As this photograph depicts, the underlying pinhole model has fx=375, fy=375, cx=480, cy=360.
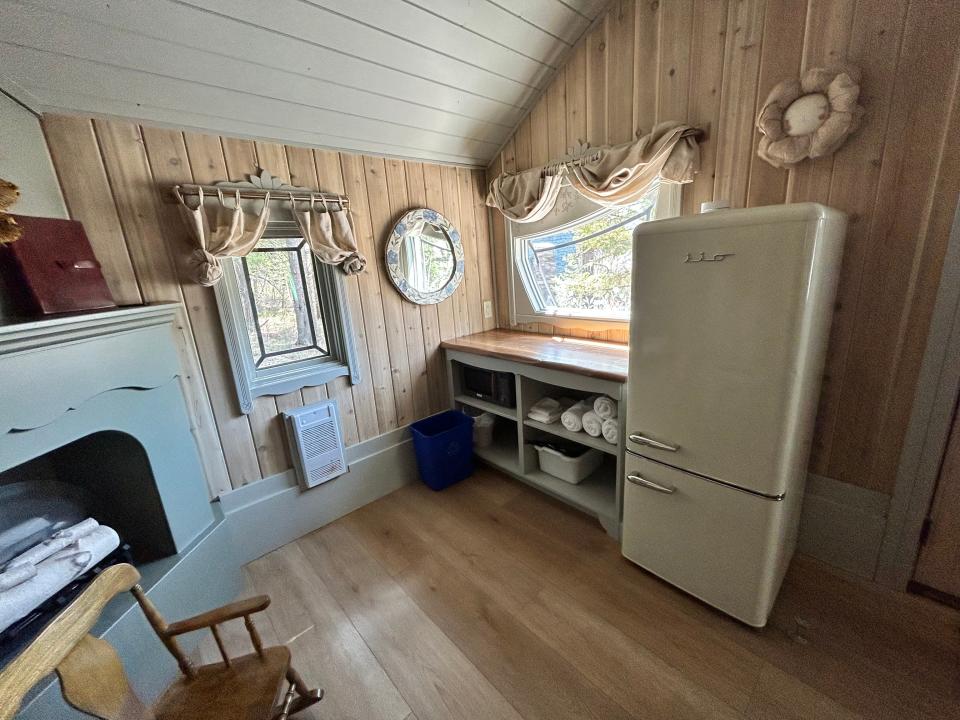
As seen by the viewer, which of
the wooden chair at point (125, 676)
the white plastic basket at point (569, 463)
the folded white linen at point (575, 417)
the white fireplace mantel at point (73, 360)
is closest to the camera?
the wooden chair at point (125, 676)

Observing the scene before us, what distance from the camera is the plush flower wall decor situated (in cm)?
127

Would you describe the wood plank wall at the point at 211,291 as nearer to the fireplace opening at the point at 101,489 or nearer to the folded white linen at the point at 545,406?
the fireplace opening at the point at 101,489

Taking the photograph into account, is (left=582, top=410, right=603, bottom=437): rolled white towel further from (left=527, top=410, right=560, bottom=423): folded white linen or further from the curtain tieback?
the curtain tieback

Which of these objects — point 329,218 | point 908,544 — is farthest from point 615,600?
point 329,218

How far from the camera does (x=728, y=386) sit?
3.99ft

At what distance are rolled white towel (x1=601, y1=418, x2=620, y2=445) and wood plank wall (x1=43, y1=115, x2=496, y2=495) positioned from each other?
4.04ft

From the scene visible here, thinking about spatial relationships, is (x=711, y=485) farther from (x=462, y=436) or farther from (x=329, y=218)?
(x=329, y=218)

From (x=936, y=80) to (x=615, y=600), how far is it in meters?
2.10

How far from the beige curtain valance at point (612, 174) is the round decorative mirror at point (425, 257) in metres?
0.42

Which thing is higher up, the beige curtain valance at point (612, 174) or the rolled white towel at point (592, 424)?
the beige curtain valance at point (612, 174)

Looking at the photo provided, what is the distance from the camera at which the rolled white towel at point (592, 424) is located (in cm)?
186

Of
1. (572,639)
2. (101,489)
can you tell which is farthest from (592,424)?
(101,489)

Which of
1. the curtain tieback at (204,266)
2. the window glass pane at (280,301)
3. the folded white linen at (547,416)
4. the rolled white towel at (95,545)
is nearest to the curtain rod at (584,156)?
the folded white linen at (547,416)

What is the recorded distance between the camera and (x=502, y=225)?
2650 mm
